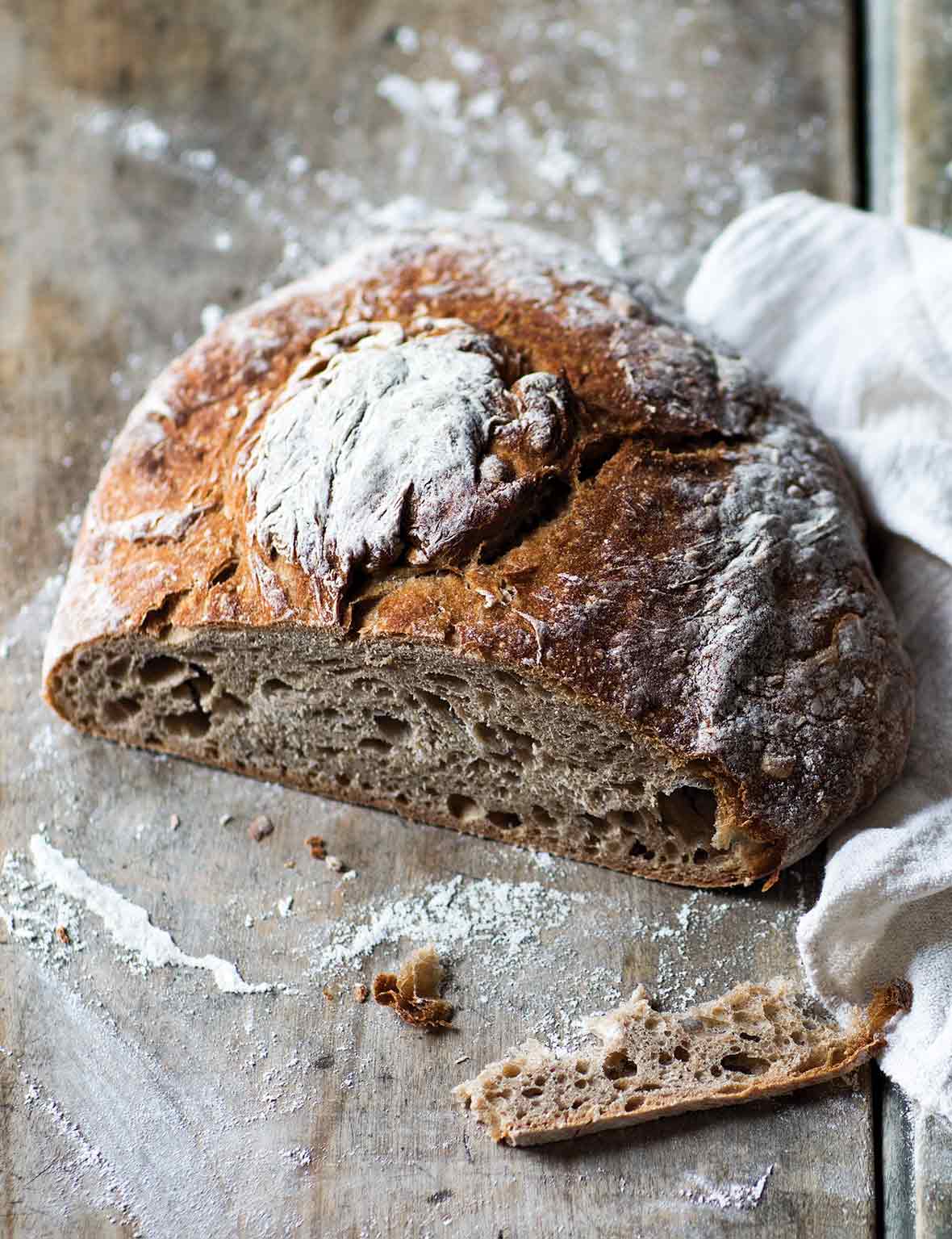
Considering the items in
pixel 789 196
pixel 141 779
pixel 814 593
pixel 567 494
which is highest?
pixel 789 196

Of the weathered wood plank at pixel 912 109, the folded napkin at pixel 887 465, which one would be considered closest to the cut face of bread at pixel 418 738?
the folded napkin at pixel 887 465

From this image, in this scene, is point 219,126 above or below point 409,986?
above

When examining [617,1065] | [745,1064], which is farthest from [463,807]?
[745,1064]

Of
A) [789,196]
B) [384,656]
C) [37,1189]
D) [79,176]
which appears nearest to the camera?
[37,1189]

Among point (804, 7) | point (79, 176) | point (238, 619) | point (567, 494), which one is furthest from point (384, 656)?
point (804, 7)

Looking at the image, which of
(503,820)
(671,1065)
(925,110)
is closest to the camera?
(671,1065)

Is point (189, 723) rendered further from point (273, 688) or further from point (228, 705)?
point (273, 688)

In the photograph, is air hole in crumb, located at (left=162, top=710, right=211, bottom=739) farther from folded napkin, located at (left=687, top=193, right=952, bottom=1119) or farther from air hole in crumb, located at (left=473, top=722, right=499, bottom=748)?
folded napkin, located at (left=687, top=193, right=952, bottom=1119)

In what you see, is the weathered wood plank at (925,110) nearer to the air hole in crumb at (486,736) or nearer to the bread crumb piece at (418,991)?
the air hole in crumb at (486,736)

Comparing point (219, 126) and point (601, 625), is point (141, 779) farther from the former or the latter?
point (219, 126)
